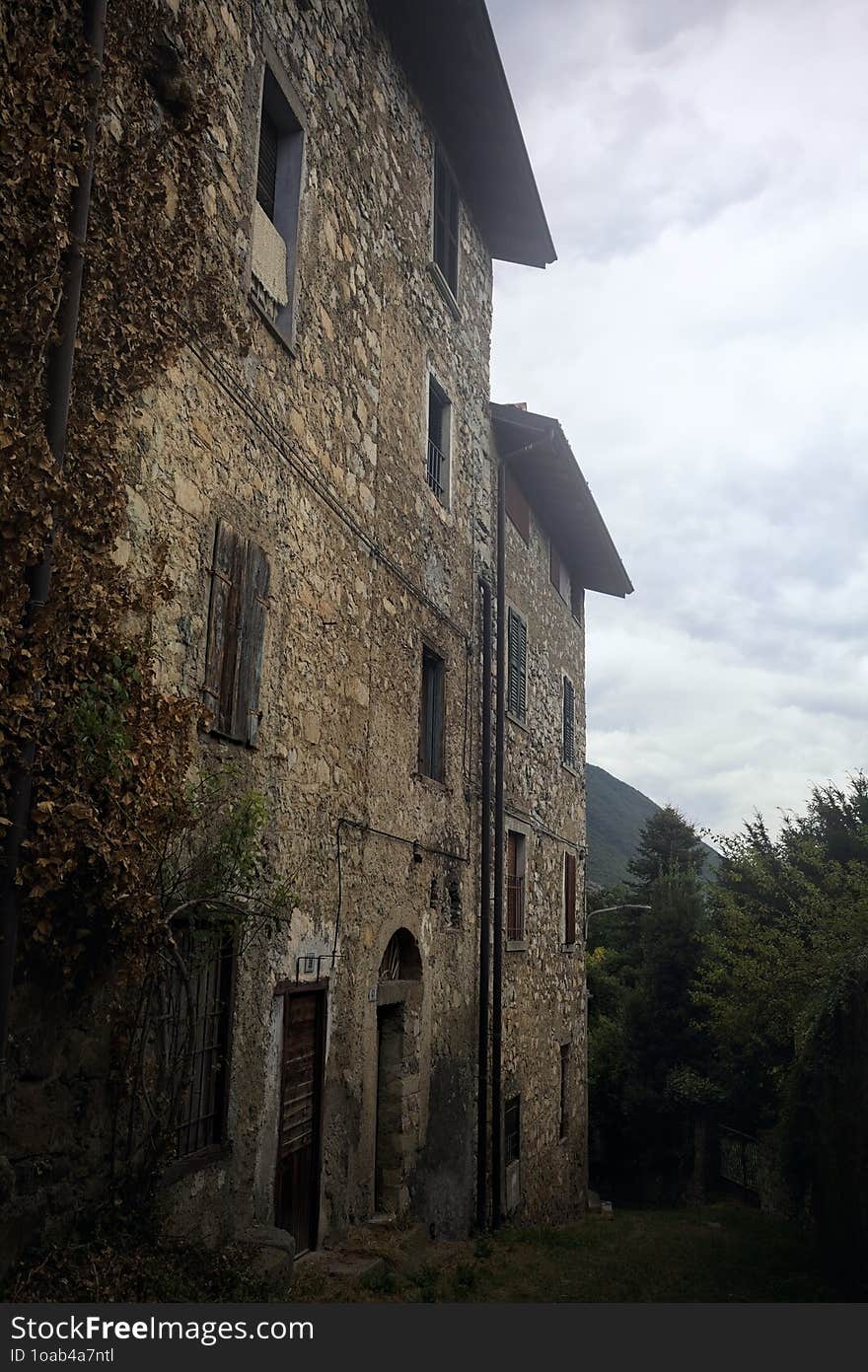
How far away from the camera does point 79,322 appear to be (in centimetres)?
456

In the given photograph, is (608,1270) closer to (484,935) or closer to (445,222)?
(484,935)

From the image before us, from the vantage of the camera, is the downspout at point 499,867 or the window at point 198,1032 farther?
the downspout at point 499,867

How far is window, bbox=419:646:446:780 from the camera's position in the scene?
9789mm

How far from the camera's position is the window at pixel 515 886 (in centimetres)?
1237

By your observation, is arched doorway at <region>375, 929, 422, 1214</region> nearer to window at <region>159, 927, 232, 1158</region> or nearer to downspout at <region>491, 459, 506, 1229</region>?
downspout at <region>491, 459, 506, 1229</region>

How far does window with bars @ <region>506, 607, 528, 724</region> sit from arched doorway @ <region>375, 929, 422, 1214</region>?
4.38 m

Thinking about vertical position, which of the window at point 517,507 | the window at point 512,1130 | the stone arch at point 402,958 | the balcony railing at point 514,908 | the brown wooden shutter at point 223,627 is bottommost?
the window at point 512,1130

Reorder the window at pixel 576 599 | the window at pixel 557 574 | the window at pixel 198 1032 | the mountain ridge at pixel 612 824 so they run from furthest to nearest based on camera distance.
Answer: the mountain ridge at pixel 612 824 < the window at pixel 576 599 < the window at pixel 557 574 < the window at pixel 198 1032

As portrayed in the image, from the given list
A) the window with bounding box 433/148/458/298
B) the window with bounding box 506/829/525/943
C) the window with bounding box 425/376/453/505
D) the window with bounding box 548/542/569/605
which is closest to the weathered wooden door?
the window with bounding box 425/376/453/505

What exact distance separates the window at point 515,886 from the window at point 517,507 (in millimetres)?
3948

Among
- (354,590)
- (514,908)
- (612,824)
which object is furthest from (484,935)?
(612,824)

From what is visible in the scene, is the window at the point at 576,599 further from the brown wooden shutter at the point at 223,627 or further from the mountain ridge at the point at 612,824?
the mountain ridge at the point at 612,824

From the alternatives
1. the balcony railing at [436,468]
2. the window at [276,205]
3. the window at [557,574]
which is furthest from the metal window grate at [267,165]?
the window at [557,574]

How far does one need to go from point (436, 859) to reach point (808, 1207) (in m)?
4.53
